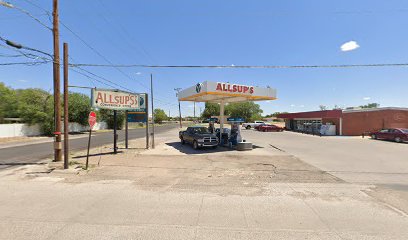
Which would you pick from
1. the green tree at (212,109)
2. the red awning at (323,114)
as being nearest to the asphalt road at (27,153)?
the red awning at (323,114)

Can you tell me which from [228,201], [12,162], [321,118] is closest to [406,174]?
[228,201]

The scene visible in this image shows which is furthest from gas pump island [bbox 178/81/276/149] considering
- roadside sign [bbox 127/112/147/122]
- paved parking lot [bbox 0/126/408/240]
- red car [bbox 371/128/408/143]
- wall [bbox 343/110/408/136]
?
wall [bbox 343/110/408/136]

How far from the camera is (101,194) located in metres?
6.42

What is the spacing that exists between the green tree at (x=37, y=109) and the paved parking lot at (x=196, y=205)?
80.2 feet

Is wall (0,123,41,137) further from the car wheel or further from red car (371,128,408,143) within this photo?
red car (371,128,408,143)

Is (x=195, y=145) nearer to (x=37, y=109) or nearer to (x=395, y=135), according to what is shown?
(x=395, y=135)

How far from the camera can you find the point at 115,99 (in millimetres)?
13992

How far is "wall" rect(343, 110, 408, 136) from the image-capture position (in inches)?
1225

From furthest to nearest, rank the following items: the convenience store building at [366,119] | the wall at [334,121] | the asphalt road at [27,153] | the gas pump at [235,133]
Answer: the wall at [334,121] < the convenience store building at [366,119] < the gas pump at [235,133] < the asphalt road at [27,153]

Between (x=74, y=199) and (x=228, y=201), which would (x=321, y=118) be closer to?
(x=228, y=201)

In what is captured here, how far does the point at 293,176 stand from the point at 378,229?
436 cm

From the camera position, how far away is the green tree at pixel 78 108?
37094 millimetres

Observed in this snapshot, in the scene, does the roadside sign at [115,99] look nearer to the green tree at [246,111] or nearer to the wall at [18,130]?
the wall at [18,130]

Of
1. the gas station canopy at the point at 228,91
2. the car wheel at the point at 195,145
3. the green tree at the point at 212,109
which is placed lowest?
the car wheel at the point at 195,145
